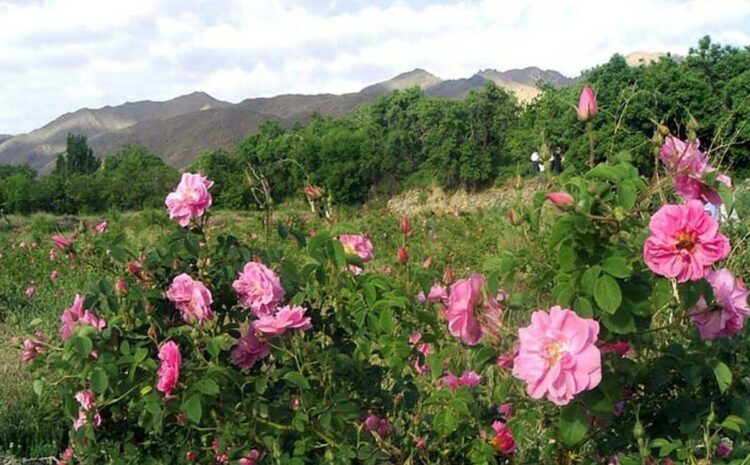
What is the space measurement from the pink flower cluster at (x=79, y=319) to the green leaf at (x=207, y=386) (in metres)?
0.30

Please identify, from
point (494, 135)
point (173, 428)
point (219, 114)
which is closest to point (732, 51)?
point (494, 135)

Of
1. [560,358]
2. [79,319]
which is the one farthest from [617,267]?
[79,319]

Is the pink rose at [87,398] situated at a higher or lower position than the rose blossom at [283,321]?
lower

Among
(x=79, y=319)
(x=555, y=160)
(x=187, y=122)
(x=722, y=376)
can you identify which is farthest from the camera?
(x=187, y=122)

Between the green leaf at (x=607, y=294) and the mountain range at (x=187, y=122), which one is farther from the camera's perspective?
the mountain range at (x=187, y=122)

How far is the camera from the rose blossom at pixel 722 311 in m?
1.32

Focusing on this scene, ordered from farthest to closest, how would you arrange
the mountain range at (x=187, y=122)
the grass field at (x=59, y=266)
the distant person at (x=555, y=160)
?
the mountain range at (x=187, y=122)
the grass field at (x=59, y=266)
the distant person at (x=555, y=160)

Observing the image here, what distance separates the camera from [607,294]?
1.17 metres

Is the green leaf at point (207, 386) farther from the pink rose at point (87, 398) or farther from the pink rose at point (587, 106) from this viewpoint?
the pink rose at point (587, 106)

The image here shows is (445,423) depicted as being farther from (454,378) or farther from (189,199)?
(189,199)

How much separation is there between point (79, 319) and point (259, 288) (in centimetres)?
44

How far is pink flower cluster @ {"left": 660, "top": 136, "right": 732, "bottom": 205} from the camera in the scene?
1.32m

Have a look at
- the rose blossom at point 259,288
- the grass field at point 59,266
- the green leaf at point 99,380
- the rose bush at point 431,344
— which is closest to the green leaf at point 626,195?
the rose bush at point 431,344

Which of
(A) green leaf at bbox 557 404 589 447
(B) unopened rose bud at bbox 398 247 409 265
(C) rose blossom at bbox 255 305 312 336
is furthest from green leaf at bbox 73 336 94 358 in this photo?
(A) green leaf at bbox 557 404 589 447
